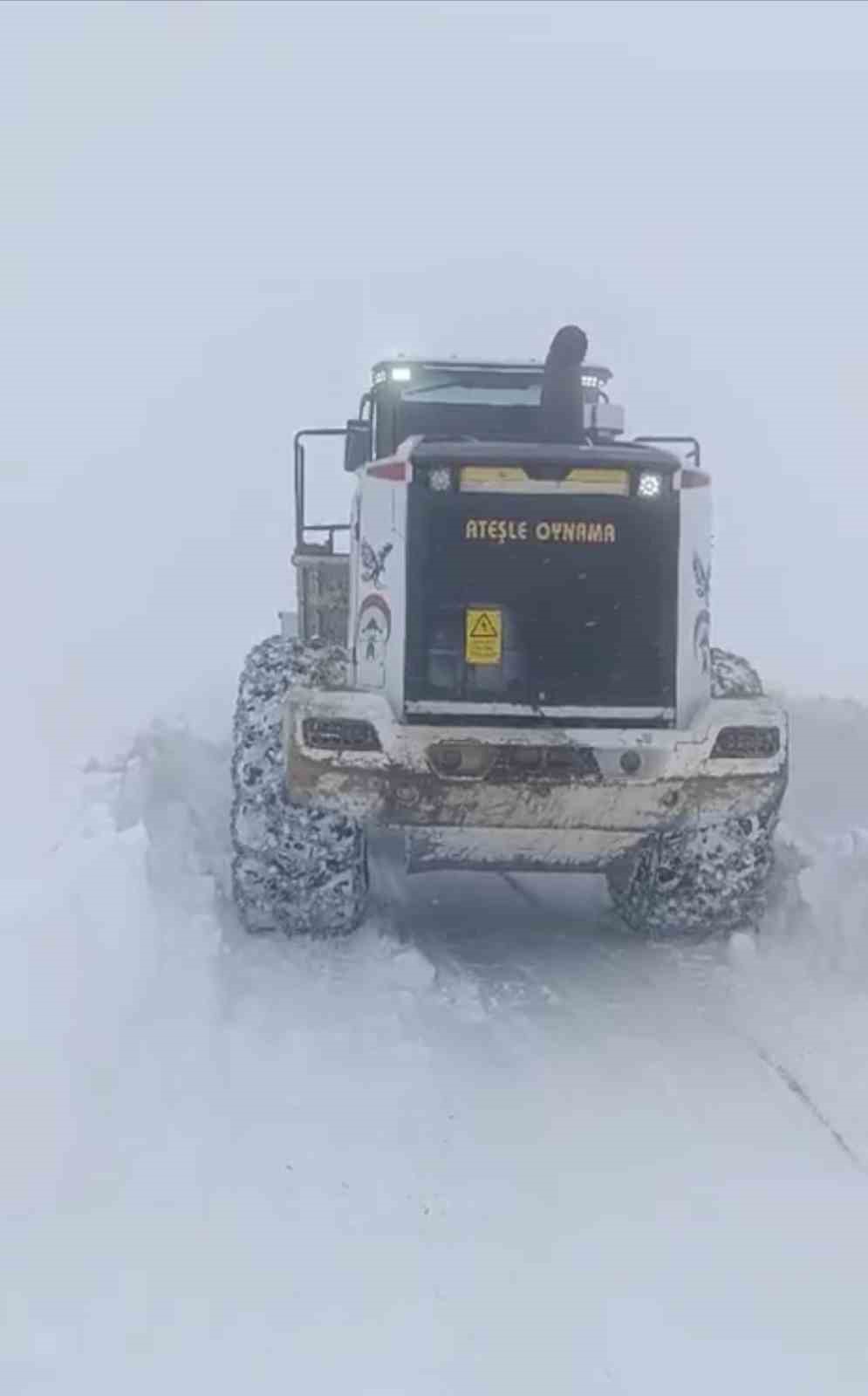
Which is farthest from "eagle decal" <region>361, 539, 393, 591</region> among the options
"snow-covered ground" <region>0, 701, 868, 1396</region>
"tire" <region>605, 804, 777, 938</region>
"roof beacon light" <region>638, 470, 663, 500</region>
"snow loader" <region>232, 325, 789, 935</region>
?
"tire" <region>605, 804, 777, 938</region>

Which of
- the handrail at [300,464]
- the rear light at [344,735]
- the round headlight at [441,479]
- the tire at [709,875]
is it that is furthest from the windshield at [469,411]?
the rear light at [344,735]

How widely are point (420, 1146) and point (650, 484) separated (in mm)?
2729

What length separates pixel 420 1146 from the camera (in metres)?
4.77

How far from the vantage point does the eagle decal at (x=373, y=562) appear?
650 cm

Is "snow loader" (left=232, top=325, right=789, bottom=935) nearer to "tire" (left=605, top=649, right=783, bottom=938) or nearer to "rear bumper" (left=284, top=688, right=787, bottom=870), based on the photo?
"rear bumper" (left=284, top=688, right=787, bottom=870)

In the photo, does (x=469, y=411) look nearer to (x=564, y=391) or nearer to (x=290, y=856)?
(x=564, y=391)

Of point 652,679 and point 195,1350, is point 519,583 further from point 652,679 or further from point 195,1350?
point 195,1350

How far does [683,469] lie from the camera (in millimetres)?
6461

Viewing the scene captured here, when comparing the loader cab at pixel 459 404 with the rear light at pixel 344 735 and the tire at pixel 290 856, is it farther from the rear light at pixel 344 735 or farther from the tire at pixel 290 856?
the rear light at pixel 344 735

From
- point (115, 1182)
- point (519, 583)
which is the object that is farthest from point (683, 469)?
point (115, 1182)

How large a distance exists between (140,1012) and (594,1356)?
2298 mm

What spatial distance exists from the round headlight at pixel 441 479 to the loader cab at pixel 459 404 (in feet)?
5.93

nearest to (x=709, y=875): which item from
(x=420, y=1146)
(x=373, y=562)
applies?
(x=373, y=562)

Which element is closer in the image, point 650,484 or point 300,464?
point 650,484
